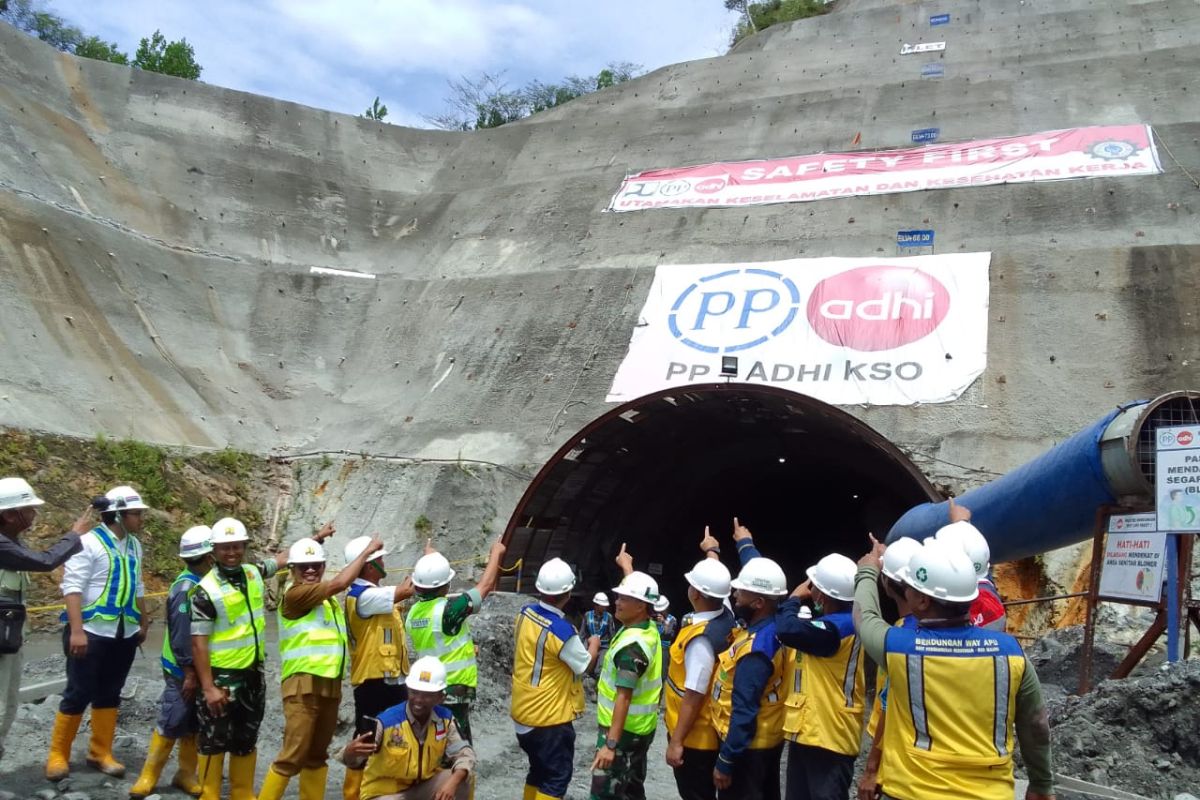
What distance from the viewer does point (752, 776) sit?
16.2ft

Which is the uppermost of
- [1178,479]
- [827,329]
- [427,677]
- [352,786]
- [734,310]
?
[734,310]

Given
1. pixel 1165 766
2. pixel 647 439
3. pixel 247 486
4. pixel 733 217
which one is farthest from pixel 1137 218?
pixel 247 486

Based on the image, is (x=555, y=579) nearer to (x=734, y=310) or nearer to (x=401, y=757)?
(x=401, y=757)

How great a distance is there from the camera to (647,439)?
49.8 ft

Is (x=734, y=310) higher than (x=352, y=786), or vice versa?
(x=734, y=310)

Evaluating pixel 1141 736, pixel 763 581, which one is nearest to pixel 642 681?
pixel 763 581

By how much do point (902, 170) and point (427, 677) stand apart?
71.4 feet

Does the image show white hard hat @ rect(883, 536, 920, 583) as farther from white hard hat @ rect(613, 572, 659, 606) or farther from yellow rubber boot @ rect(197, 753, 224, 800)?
yellow rubber boot @ rect(197, 753, 224, 800)

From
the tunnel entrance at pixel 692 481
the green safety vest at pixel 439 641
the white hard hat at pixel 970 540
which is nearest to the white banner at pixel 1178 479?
the white hard hat at pixel 970 540

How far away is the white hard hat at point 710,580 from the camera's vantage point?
17.5 ft

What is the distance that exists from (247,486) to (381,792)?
13785mm

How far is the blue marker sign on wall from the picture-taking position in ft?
68.4

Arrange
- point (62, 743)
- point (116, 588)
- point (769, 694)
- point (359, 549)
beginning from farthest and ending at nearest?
point (116, 588) → point (359, 549) → point (62, 743) → point (769, 694)

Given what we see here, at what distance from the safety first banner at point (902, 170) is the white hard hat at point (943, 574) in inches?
810
